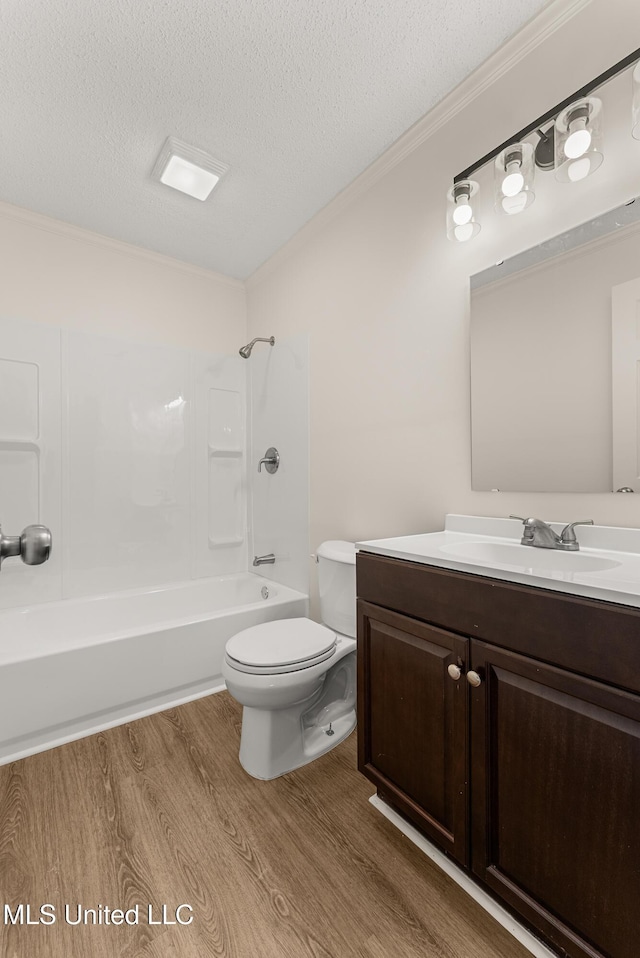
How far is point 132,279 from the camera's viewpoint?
2.70 metres

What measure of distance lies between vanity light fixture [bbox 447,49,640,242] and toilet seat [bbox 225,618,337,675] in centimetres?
158

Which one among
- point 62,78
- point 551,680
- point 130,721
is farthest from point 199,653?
point 62,78

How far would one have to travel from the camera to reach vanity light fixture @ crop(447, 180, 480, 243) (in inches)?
60.6

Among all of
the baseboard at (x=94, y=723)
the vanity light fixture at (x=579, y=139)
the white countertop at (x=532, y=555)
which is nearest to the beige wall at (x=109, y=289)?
the baseboard at (x=94, y=723)

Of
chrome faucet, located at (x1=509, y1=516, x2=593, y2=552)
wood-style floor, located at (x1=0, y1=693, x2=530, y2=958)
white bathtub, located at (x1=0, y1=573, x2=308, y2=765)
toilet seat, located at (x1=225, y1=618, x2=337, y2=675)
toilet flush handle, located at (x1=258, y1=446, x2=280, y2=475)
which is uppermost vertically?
toilet flush handle, located at (x1=258, y1=446, x2=280, y2=475)

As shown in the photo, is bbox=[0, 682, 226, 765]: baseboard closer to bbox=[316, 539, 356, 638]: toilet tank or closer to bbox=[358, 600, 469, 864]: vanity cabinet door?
bbox=[316, 539, 356, 638]: toilet tank

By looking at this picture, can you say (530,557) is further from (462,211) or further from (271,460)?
(271,460)

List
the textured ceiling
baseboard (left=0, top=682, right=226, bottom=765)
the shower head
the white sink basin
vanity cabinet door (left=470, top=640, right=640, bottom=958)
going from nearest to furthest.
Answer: vanity cabinet door (left=470, top=640, right=640, bottom=958), the white sink basin, the textured ceiling, baseboard (left=0, top=682, right=226, bottom=765), the shower head

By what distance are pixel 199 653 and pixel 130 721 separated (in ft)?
1.32

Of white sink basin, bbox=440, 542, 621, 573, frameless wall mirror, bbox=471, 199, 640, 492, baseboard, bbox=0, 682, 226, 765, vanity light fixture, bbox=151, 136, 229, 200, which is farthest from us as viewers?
vanity light fixture, bbox=151, 136, 229, 200

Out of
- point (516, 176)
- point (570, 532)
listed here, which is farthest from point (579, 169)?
point (570, 532)

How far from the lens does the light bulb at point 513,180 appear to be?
4.54 feet

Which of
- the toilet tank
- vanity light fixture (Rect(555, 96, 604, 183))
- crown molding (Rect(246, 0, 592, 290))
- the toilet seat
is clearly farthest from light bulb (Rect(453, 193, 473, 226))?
the toilet seat

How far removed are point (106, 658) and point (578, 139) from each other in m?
2.51
